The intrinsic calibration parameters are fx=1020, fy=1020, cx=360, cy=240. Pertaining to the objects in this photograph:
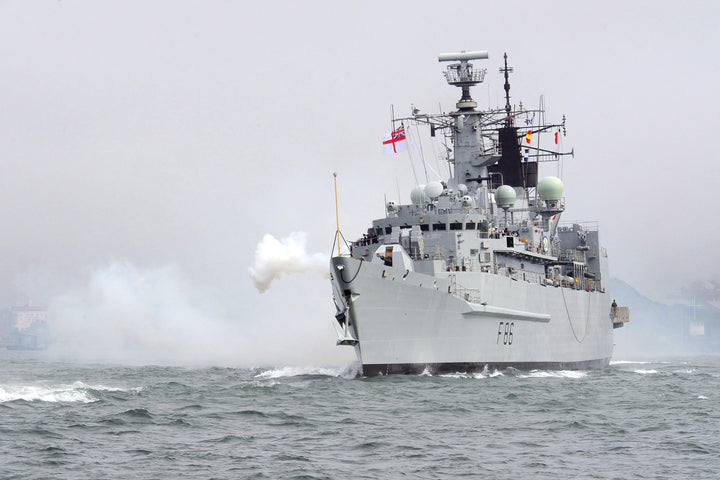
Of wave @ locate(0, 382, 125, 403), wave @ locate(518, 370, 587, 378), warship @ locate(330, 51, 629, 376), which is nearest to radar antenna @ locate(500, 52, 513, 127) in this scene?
warship @ locate(330, 51, 629, 376)

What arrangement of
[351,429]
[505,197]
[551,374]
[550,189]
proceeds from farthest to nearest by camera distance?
[550,189] → [505,197] → [551,374] → [351,429]

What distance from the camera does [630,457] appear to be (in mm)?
21062

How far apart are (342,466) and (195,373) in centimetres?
2134

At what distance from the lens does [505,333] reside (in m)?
41.4

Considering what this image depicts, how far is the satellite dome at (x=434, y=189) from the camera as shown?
146 feet

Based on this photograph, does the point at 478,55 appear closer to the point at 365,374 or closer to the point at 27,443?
the point at 365,374

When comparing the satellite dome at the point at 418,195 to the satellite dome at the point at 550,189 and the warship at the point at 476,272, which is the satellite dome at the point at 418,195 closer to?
the warship at the point at 476,272

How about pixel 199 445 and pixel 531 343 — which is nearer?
pixel 199 445

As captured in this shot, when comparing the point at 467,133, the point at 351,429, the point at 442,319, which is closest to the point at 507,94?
the point at 467,133

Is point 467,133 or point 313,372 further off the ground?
point 467,133

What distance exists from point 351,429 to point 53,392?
11.5 meters

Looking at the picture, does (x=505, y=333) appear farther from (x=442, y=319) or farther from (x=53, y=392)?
(x=53, y=392)

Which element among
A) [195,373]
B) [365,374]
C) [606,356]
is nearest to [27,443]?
[365,374]

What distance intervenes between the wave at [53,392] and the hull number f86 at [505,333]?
15.9m
